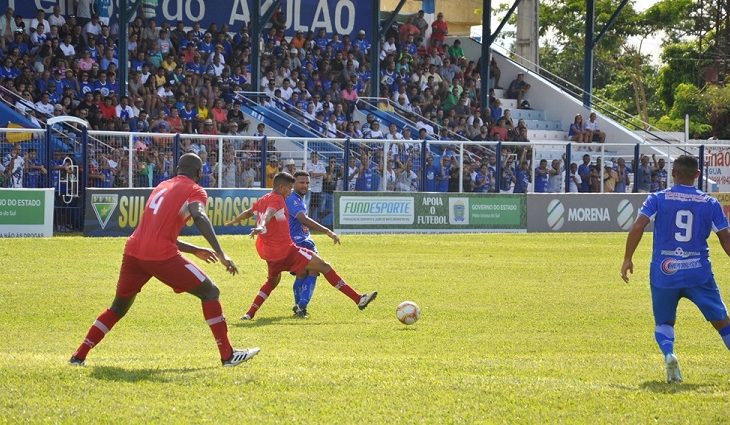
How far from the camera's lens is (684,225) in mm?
10039

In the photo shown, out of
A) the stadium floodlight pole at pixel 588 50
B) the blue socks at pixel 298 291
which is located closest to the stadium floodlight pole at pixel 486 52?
the stadium floodlight pole at pixel 588 50

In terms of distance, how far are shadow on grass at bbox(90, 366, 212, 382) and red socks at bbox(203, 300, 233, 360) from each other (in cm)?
26

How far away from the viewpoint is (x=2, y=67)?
99.6ft

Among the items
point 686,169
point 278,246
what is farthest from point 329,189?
point 686,169

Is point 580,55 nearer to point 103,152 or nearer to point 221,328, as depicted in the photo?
point 103,152

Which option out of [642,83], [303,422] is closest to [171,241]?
[303,422]

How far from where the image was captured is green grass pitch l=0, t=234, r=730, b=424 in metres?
8.40

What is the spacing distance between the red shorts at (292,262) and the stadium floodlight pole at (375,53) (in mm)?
24386

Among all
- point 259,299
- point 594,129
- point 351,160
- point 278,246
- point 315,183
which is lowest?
point 259,299

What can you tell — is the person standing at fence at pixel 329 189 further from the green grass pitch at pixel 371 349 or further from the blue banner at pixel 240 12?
the blue banner at pixel 240 12

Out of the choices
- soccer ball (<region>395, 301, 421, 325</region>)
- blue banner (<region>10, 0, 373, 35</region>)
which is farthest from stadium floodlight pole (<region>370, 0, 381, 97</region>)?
soccer ball (<region>395, 301, 421, 325</region>)

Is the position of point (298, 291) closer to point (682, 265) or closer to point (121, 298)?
point (121, 298)

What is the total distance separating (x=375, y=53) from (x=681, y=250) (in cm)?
3019

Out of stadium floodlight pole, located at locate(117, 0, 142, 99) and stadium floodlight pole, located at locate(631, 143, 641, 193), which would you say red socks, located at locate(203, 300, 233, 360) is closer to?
stadium floodlight pole, located at locate(117, 0, 142, 99)
